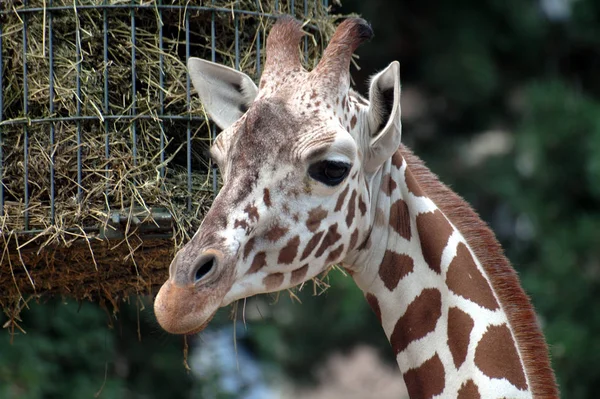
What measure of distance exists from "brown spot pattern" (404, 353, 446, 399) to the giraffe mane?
372 millimetres

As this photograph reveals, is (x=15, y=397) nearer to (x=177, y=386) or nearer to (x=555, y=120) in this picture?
(x=177, y=386)

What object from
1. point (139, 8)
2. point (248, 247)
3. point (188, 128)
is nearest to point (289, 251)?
point (248, 247)

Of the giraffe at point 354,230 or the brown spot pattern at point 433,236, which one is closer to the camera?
the giraffe at point 354,230

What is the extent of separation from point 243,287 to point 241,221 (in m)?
0.28

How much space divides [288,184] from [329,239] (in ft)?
1.16

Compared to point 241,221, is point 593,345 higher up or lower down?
lower down

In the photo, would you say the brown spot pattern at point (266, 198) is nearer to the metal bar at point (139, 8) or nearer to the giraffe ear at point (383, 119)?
the giraffe ear at point (383, 119)

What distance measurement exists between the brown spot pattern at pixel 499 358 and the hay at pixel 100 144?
60.3 inches

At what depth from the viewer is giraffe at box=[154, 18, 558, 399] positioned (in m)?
4.93

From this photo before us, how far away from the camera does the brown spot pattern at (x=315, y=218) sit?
5.09 metres

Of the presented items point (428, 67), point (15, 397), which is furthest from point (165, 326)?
point (428, 67)

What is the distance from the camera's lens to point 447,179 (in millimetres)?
14703

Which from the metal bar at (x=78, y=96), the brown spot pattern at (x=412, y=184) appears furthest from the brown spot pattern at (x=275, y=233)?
the metal bar at (x=78, y=96)

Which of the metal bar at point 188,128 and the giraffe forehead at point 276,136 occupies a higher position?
the giraffe forehead at point 276,136
